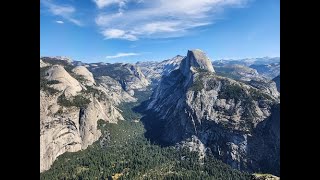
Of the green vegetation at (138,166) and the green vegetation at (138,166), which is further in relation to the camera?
the green vegetation at (138,166)

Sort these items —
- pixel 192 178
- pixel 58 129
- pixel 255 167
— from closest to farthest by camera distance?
pixel 192 178 → pixel 255 167 → pixel 58 129

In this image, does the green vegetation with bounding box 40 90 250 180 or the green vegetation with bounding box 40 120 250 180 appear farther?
the green vegetation with bounding box 40 120 250 180
